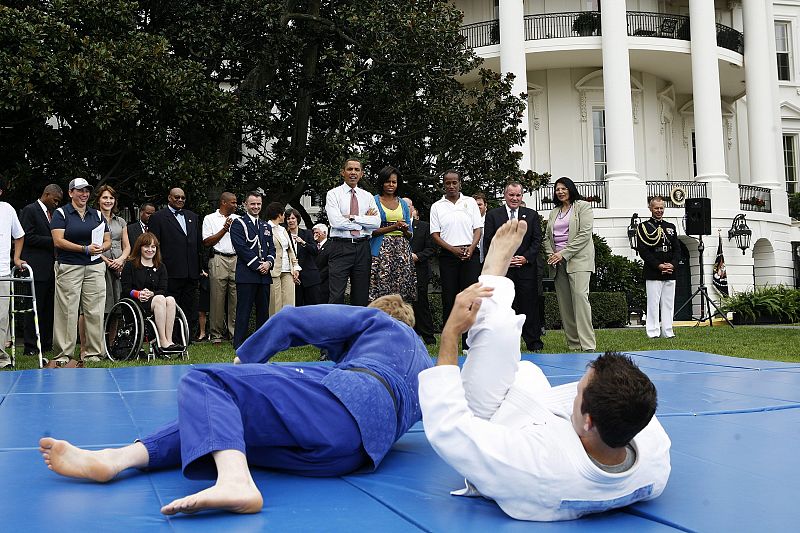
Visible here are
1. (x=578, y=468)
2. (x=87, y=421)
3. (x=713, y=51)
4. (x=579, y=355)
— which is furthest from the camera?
(x=713, y=51)

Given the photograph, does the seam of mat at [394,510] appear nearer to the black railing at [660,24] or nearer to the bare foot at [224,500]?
the bare foot at [224,500]

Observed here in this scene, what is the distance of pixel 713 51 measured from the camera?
1014 inches

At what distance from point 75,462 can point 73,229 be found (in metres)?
5.47

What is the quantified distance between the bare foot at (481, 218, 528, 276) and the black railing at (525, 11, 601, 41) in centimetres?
2432

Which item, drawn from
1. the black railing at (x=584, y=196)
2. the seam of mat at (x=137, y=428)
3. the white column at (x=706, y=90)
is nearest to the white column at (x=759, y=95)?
the white column at (x=706, y=90)

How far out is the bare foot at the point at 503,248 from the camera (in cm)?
307

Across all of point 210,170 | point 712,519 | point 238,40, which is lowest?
point 712,519

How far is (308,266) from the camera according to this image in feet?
39.3

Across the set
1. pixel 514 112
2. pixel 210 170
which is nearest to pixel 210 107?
pixel 210 170

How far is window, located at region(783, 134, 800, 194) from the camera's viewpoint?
105ft

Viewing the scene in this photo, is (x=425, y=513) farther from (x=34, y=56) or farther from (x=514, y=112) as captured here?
(x=514, y=112)

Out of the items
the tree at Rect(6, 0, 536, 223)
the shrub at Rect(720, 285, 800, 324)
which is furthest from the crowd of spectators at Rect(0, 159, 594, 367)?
A: the shrub at Rect(720, 285, 800, 324)

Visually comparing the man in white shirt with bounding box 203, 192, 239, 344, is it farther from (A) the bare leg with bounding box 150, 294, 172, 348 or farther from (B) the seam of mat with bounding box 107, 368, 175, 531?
(B) the seam of mat with bounding box 107, 368, 175, 531

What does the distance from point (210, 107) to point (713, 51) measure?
17.6 meters
